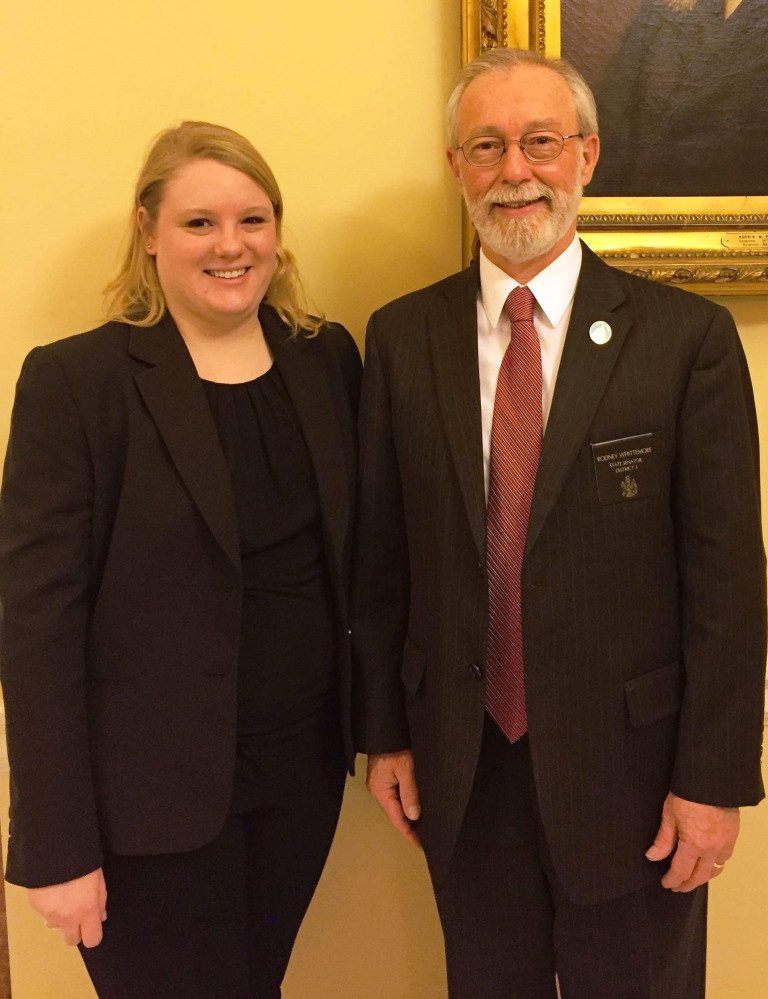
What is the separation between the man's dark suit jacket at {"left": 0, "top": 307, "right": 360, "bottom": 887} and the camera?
51.6 inches

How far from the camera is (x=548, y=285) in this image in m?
1.40

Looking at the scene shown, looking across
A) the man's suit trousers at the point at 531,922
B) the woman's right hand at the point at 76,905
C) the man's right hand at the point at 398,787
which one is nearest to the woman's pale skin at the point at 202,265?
the woman's right hand at the point at 76,905

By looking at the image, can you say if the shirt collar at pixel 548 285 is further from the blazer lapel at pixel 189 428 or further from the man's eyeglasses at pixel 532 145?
the blazer lapel at pixel 189 428

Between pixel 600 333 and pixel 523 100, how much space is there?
1.42ft

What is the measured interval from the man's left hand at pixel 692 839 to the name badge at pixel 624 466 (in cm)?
54

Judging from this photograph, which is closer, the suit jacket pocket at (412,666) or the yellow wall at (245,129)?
the suit jacket pocket at (412,666)

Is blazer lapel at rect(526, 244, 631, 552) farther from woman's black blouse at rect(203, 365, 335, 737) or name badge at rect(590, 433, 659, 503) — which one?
woman's black blouse at rect(203, 365, 335, 737)

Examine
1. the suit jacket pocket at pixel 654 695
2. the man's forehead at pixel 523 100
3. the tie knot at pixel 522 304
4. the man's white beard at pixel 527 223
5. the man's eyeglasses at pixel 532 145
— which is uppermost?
the man's forehead at pixel 523 100

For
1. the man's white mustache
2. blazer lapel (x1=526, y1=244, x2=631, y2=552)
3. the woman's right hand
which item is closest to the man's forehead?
the man's white mustache

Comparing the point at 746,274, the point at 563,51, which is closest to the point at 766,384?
the point at 746,274

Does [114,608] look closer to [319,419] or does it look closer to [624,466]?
[319,419]

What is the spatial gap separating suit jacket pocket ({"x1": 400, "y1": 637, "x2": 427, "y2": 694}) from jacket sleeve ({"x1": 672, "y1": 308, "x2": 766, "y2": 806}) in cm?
46

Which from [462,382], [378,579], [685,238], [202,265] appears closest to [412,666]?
[378,579]

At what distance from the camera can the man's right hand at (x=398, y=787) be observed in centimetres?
160
